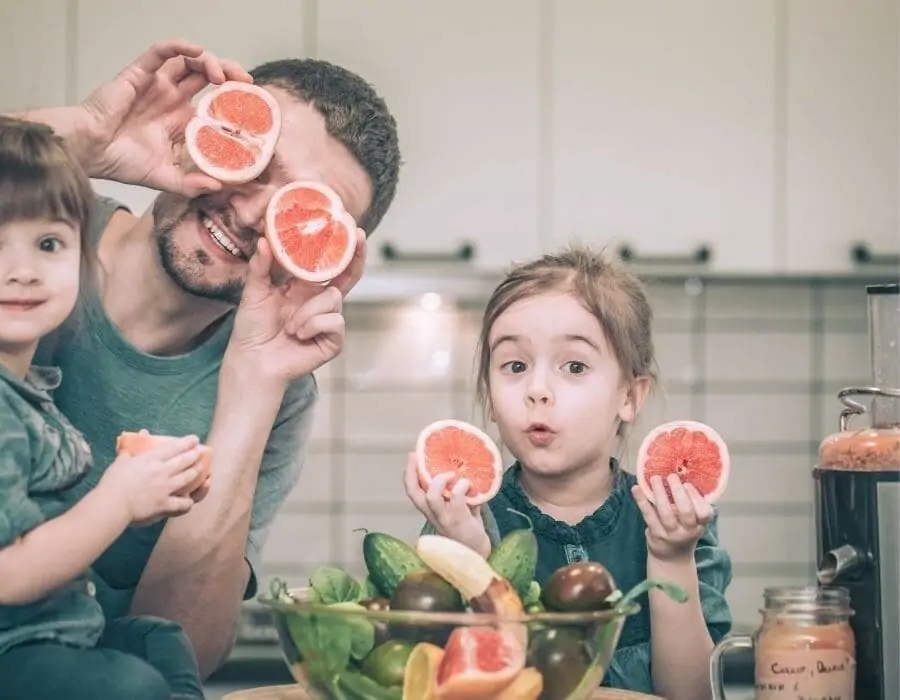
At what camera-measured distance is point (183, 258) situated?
1668 mm

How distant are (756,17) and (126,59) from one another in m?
1.08

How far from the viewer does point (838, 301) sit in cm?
259

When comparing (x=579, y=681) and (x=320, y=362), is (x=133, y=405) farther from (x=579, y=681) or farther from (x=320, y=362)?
(x=579, y=681)

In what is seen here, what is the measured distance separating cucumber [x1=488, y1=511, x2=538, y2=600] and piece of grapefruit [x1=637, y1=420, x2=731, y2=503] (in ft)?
0.90

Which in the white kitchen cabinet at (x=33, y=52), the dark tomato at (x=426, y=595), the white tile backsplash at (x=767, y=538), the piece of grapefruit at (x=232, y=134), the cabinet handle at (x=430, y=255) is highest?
the white kitchen cabinet at (x=33, y=52)

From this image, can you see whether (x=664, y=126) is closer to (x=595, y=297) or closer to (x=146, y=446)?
(x=595, y=297)

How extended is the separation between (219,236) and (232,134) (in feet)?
0.42

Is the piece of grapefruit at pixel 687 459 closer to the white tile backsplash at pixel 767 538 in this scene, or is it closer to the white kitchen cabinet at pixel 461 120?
the white kitchen cabinet at pixel 461 120

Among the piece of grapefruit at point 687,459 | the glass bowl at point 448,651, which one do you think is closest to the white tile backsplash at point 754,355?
the piece of grapefruit at point 687,459

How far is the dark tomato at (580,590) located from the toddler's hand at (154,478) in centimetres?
44

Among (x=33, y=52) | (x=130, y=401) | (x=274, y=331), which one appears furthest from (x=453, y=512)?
(x=33, y=52)

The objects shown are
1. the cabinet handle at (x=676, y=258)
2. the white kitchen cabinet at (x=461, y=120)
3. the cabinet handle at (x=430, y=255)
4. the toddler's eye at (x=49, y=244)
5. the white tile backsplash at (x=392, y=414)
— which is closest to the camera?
the toddler's eye at (x=49, y=244)

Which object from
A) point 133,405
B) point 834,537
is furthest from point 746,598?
point 133,405

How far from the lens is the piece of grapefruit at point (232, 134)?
1634mm
